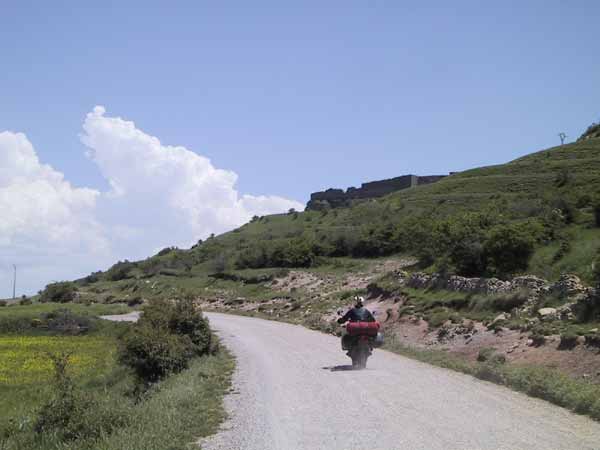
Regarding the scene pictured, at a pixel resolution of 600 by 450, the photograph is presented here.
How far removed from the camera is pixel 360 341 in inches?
691

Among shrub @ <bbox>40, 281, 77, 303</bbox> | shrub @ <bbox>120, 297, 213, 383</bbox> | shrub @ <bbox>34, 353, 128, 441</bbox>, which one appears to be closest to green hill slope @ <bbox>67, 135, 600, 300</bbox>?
shrub @ <bbox>40, 281, 77, 303</bbox>

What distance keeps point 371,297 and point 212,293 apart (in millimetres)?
35535

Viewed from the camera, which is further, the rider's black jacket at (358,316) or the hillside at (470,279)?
the rider's black jacket at (358,316)

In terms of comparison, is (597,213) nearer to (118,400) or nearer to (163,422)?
(118,400)

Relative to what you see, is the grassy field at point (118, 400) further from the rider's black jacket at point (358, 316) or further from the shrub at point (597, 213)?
the shrub at point (597, 213)

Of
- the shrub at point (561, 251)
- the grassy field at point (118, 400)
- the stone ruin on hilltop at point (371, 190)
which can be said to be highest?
the stone ruin on hilltop at point (371, 190)

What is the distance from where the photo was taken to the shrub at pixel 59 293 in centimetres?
9394

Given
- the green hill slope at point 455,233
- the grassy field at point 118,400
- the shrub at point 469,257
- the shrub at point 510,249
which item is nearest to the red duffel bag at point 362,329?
the grassy field at point 118,400

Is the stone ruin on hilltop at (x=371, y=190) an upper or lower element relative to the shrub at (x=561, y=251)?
upper

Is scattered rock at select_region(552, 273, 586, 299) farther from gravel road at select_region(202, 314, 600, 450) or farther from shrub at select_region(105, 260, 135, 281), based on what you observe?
shrub at select_region(105, 260, 135, 281)

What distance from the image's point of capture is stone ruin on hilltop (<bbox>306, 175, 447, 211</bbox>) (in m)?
134

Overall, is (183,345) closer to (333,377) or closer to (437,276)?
(333,377)

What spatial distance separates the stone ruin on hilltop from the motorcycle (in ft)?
378

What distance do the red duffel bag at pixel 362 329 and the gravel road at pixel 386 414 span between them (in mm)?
979
